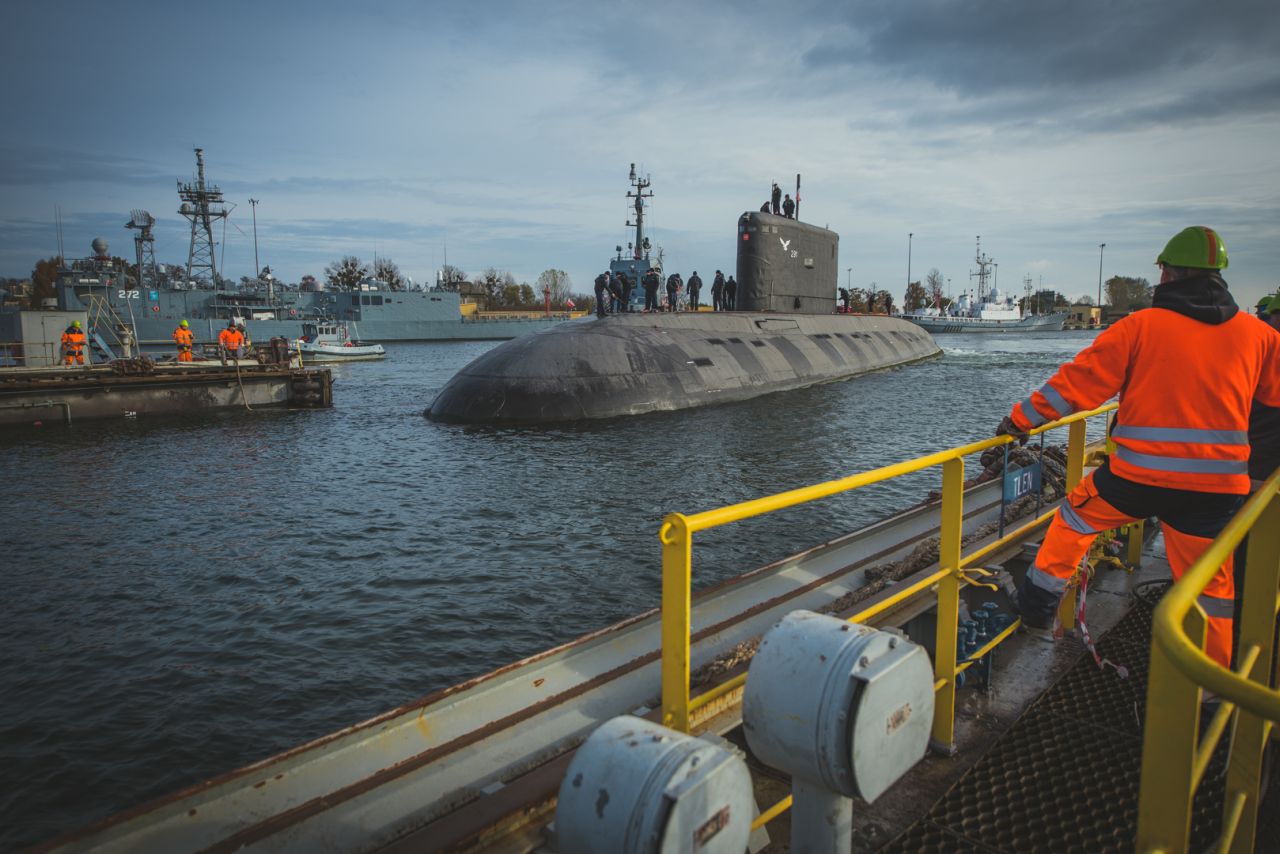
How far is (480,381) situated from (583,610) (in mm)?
13308

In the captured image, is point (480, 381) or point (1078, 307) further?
point (1078, 307)

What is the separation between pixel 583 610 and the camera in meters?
8.12

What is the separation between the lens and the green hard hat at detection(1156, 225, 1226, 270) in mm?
3938

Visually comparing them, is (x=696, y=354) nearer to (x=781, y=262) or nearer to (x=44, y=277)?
(x=781, y=262)

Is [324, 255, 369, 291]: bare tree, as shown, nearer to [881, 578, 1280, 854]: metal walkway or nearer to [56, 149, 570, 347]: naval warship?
[56, 149, 570, 347]: naval warship

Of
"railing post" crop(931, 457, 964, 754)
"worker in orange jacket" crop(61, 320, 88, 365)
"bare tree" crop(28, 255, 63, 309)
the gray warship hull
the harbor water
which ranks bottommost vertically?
the harbor water

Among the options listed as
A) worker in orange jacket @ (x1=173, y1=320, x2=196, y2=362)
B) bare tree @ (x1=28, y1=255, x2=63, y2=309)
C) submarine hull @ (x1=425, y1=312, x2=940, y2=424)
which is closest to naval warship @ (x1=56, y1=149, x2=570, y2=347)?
worker in orange jacket @ (x1=173, y1=320, x2=196, y2=362)

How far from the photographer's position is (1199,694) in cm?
193

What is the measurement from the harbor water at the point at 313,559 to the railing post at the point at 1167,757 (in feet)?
18.0

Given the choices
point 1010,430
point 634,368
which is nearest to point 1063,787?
point 1010,430

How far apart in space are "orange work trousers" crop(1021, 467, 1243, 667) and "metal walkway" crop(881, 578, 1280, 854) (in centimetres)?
60

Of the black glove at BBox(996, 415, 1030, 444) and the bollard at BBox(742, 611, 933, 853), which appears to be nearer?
the bollard at BBox(742, 611, 933, 853)

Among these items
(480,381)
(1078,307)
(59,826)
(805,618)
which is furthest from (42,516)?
(1078,307)

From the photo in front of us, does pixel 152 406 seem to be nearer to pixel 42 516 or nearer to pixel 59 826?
pixel 42 516
